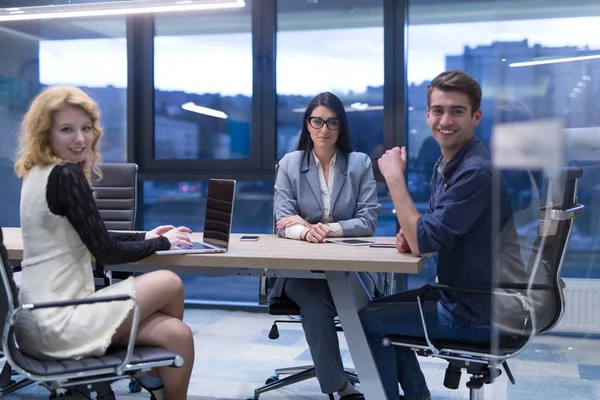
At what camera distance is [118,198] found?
3.55 m

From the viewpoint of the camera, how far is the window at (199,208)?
522 cm

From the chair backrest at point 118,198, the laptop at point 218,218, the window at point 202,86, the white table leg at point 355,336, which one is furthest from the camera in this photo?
the window at point 202,86

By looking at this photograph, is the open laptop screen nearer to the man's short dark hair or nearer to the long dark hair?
the long dark hair

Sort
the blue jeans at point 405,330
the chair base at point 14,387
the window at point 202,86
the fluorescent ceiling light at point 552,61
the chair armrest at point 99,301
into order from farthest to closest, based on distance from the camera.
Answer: the window at point 202,86 → the chair base at point 14,387 → the blue jeans at point 405,330 → the chair armrest at point 99,301 → the fluorescent ceiling light at point 552,61

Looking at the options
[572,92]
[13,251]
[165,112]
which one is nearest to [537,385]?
[572,92]

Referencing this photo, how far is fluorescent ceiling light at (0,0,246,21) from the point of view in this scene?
140 inches

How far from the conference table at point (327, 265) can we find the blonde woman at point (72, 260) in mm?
163

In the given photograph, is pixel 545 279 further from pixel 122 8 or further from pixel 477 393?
pixel 122 8

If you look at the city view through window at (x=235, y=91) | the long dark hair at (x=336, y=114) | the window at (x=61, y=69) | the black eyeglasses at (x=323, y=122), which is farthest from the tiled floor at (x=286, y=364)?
the window at (x=61, y=69)

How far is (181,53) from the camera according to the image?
17.0 ft

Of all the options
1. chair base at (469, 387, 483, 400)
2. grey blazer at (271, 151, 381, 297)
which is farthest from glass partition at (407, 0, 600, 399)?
grey blazer at (271, 151, 381, 297)

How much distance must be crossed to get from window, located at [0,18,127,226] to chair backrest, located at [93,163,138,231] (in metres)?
1.68

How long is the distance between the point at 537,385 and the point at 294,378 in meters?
2.10

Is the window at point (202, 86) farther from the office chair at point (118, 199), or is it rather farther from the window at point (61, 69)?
the office chair at point (118, 199)
